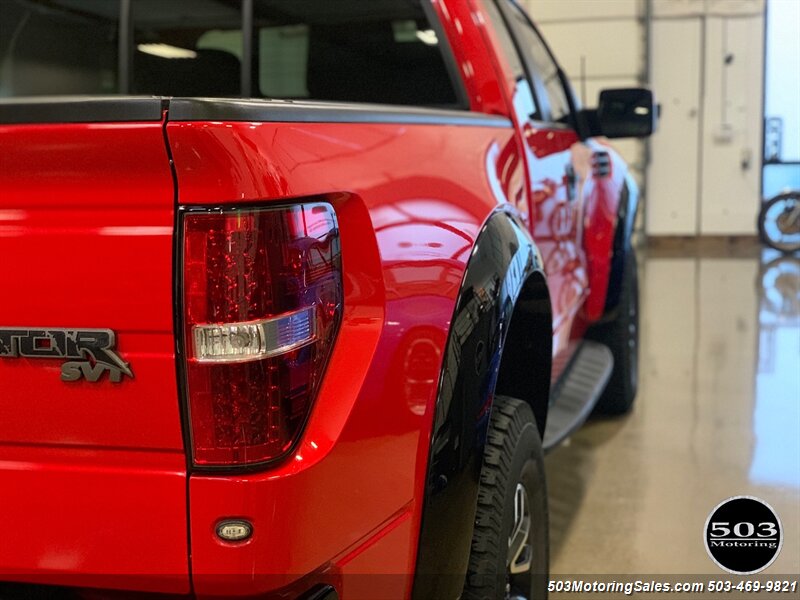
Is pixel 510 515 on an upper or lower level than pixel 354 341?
lower

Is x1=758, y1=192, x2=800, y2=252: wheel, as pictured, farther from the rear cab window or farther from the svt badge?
the svt badge

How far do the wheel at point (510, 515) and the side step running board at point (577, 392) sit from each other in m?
0.33

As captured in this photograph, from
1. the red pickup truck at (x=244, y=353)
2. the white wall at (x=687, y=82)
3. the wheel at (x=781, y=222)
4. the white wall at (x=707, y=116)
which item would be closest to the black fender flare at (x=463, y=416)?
the red pickup truck at (x=244, y=353)

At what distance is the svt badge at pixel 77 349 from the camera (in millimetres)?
975

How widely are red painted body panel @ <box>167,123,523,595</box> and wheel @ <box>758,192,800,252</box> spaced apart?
825 cm

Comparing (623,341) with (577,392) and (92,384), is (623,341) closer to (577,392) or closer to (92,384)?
(577,392)

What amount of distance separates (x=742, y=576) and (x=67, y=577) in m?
1.83

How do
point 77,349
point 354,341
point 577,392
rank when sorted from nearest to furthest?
point 77,349
point 354,341
point 577,392

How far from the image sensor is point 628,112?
109 inches

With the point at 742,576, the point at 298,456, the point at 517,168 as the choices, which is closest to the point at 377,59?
the point at 517,168

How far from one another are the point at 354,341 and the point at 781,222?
8687mm

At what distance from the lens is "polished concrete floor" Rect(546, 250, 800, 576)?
2518 millimetres

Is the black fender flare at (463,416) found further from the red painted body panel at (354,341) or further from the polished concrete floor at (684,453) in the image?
the polished concrete floor at (684,453)

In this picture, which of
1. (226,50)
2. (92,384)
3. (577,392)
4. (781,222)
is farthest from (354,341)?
(781,222)
